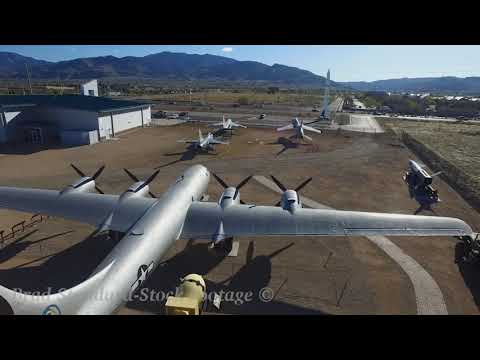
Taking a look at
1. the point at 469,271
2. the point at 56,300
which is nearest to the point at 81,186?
the point at 56,300

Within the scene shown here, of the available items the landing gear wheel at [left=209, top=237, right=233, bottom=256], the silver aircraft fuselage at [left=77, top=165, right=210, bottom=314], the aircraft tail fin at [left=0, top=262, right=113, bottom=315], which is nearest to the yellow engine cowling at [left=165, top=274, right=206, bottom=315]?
the silver aircraft fuselage at [left=77, top=165, right=210, bottom=314]

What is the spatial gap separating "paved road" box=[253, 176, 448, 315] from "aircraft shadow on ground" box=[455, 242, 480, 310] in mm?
2250

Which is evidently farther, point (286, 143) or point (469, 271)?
point (286, 143)

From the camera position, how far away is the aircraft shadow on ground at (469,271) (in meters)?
20.1

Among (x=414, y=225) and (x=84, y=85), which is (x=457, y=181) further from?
(x=84, y=85)

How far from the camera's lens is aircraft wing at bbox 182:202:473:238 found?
65.8 feet

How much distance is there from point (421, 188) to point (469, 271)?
56.4ft

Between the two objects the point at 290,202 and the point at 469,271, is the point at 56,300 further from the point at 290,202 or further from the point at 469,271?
the point at 469,271

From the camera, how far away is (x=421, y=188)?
37.2 metres

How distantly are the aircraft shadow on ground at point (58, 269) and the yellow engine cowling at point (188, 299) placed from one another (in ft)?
28.9

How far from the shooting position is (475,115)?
380 ft

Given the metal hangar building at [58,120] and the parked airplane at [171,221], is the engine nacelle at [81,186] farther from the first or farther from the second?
the metal hangar building at [58,120]

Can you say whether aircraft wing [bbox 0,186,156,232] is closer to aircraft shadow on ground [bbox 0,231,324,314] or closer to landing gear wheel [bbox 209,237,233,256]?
aircraft shadow on ground [bbox 0,231,324,314]
